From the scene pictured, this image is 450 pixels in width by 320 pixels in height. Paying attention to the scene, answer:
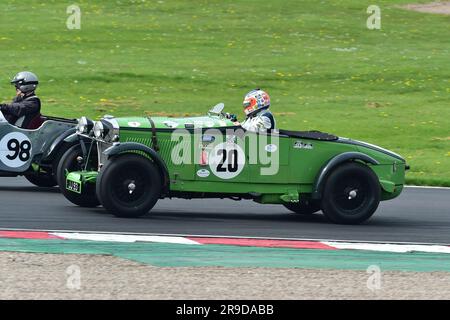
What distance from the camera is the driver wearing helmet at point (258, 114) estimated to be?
13.8 meters

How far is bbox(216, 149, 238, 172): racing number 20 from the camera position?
Result: 13.6 m

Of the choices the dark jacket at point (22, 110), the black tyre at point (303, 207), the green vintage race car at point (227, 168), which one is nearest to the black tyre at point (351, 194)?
the green vintage race car at point (227, 168)

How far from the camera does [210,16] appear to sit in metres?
41.6

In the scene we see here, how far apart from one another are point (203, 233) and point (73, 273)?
2996 millimetres

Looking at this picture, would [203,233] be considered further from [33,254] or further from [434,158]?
[434,158]

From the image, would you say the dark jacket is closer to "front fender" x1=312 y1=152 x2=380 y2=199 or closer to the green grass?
"front fender" x1=312 y1=152 x2=380 y2=199

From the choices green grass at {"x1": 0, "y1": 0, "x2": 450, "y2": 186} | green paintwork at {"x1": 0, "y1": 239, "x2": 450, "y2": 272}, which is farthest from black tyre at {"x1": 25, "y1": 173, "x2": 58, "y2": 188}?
green grass at {"x1": 0, "y1": 0, "x2": 450, "y2": 186}

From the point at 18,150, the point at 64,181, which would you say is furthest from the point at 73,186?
the point at 18,150

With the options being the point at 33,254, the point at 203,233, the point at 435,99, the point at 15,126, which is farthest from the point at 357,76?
the point at 33,254

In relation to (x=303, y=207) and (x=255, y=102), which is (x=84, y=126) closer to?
(x=255, y=102)

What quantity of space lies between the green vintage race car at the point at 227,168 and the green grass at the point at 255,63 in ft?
17.0

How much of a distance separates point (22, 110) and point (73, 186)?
2.78 meters

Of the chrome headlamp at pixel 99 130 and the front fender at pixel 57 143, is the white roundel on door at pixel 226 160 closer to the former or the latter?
the chrome headlamp at pixel 99 130

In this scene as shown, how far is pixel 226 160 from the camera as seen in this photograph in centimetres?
1364
